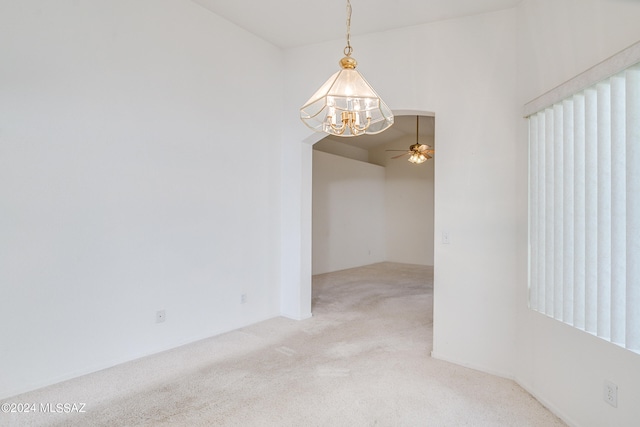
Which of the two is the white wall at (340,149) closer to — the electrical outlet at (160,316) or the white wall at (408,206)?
the white wall at (408,206)

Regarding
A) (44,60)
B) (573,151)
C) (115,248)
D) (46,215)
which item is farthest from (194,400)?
(573,151)

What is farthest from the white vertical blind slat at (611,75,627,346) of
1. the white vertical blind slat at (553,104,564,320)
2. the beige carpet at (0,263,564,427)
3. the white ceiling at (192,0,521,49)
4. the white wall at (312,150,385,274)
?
the white wall at (312,150,385,274)

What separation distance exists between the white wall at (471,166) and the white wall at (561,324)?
0.11 meters

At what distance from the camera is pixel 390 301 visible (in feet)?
16.9

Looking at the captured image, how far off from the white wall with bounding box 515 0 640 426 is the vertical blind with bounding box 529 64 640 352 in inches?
5.3

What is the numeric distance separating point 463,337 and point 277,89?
3.41 meters

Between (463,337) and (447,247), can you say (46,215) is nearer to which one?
(447,247)

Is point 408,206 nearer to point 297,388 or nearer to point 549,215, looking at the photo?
point 549,215

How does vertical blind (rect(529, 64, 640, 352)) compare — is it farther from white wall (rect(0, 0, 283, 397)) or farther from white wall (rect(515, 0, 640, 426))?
white wall (rect(0, 0, 283, 397))

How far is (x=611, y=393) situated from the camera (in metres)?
1.86

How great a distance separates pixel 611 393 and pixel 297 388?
188 cm

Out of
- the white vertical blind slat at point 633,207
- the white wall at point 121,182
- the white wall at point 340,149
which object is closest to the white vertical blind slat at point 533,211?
the white vertical blind slat at point 633,207

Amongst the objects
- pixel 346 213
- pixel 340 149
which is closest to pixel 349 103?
pixel 346 213

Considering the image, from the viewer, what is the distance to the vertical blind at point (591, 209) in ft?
5.65
